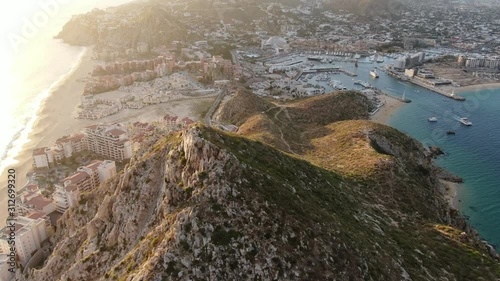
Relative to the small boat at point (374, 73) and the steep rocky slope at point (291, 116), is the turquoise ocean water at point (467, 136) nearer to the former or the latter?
the small boat at point (374, 73)

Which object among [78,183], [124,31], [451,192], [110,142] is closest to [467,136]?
[451,192]

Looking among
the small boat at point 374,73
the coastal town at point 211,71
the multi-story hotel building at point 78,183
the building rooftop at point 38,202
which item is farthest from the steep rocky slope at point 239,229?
the small boat at point 374,73

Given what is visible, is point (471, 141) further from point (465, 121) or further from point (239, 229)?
point (239, 229)

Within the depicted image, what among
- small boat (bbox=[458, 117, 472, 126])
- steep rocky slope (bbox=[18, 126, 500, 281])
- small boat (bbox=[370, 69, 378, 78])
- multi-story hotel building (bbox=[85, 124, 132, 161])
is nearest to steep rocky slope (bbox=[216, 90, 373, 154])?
multi-story hotel building (bbox=[85, 124, 132, 161])

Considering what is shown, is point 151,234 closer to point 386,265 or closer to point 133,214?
point 133,214

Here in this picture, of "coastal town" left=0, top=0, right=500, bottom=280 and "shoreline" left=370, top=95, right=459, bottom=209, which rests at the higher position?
"coastal town" left=0, top=0, right=500, bottom=280

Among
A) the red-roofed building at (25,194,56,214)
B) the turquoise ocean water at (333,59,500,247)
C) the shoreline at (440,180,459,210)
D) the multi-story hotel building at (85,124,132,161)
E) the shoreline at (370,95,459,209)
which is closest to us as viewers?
the red-roofed building at (25,194,56,214)

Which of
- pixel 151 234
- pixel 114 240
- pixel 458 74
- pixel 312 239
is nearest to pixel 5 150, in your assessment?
pixel 114 240

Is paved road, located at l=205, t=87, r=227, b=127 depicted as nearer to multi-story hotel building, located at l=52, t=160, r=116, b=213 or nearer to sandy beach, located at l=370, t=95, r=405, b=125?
multi-story hotel building, located at l=52, t=160, r=116, b=213
